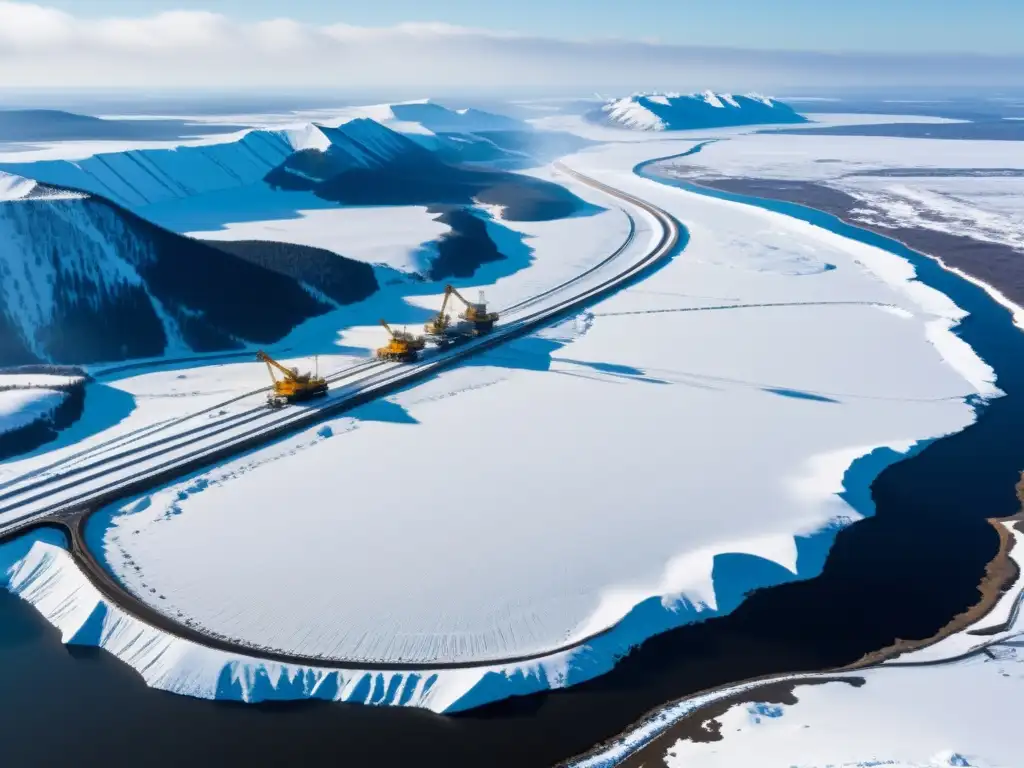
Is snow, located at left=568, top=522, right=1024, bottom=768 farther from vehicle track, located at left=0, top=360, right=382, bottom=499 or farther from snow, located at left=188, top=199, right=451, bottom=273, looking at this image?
snow, located at left=188, top=199, right=451, bottom=273

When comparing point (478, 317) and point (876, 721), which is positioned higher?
point (478, 317)

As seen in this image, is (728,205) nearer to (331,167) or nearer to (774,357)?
(331,167)

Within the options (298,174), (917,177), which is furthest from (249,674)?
(917,177)

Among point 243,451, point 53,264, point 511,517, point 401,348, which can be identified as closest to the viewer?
point 511,517

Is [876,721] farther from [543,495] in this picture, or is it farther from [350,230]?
[350,230]

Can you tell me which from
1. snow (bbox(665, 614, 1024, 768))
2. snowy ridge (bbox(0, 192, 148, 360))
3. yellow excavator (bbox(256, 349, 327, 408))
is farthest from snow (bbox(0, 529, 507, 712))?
snowy ridge (bbox(0, 192, 148, 360))

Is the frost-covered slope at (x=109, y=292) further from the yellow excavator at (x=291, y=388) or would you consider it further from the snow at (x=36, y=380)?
the yellow excavator at (x=291, y=388)
